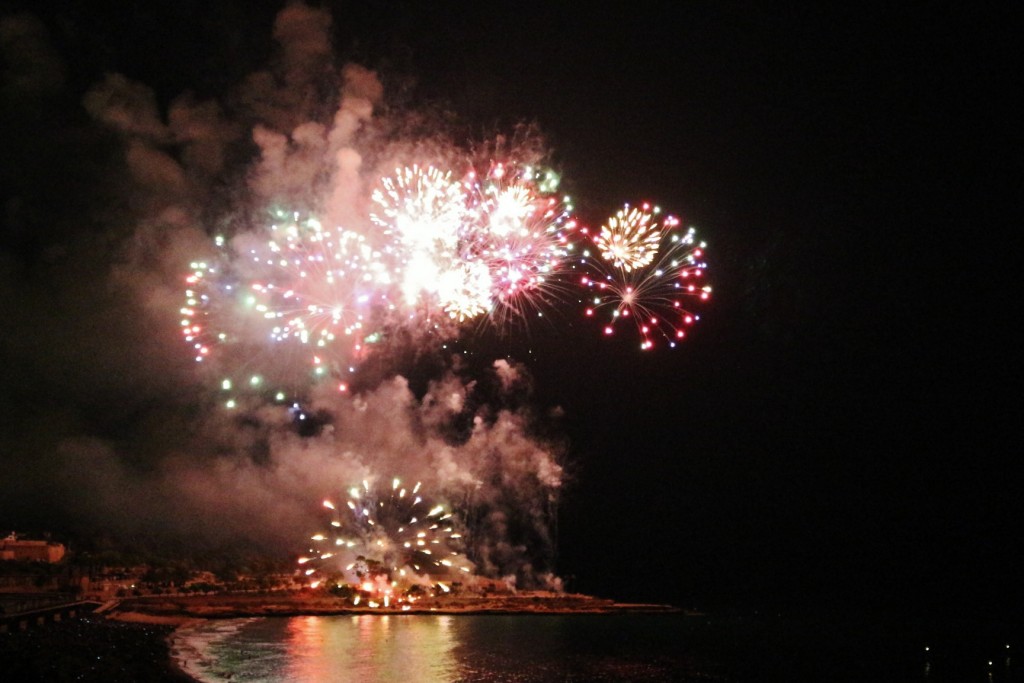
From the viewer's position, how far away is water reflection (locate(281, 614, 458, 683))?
1084 inches

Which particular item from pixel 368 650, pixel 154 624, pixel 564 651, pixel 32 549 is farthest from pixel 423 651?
pixel 32 549

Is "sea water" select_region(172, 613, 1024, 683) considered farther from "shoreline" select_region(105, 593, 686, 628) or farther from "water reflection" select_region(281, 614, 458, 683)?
"shoreline" select_region(105, 593, 686, 628)

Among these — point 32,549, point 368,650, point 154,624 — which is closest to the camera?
point 368,650

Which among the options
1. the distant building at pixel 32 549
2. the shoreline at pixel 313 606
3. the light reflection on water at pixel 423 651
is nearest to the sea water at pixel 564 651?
the light reflection on water at pixel 423 651

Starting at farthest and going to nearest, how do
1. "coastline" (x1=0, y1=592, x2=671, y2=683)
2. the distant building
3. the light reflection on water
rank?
the distant building → the light reflection on water → "coastline" (x1=0, y1=592, x2=671, y2=683)

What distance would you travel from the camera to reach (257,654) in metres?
32.0

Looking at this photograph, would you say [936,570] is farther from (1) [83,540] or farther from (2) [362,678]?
(1) [83,540]

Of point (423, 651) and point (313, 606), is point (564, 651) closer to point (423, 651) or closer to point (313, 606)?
point (423, 651)

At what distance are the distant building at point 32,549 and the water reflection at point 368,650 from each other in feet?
77.2

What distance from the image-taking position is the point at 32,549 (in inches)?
2507

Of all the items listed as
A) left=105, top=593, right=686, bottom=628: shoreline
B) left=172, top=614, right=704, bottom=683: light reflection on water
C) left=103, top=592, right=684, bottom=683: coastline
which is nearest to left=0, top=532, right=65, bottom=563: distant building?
left=105, top=593, right=686, bottom=628: shoreline

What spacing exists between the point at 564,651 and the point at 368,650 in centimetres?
926

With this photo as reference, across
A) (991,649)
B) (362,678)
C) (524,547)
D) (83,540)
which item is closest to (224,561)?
(83,540)

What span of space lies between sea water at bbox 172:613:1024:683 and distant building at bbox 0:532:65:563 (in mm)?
22534
